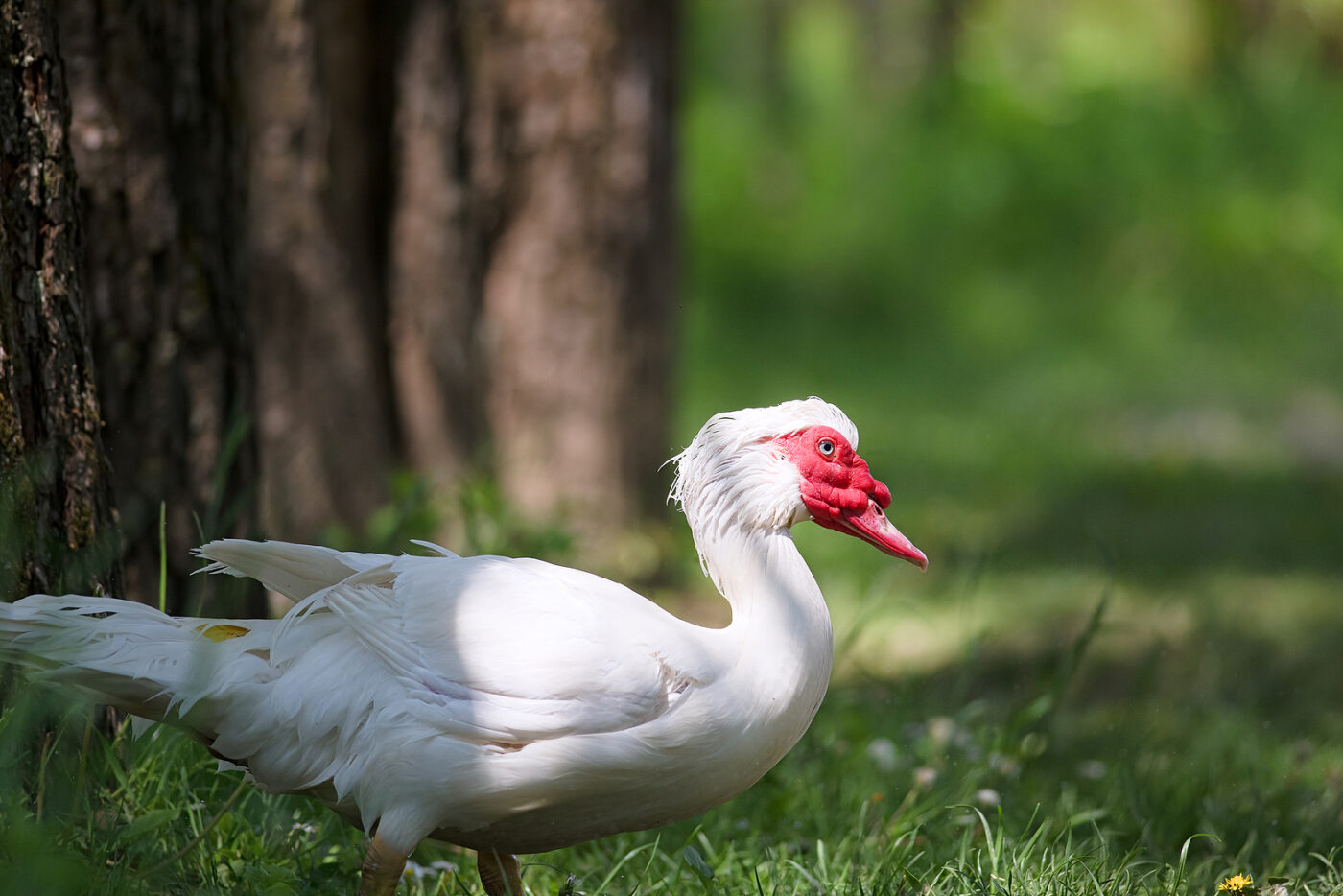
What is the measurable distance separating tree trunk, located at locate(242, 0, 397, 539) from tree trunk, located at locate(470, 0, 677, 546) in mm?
563

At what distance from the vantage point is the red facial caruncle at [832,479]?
2498 millimetres

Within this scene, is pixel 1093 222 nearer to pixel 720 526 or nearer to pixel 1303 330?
pixel 1303 330

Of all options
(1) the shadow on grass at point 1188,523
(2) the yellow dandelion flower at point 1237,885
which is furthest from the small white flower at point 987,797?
(1) the shadow on grass at point 1188,523

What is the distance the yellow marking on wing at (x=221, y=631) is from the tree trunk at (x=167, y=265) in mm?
495

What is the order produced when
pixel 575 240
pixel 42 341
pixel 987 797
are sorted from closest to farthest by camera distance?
pixel 42 341
pixel 987 797
pixel 575 240

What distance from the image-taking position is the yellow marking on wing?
2420 mm

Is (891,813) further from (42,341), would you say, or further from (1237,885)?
(42,341)

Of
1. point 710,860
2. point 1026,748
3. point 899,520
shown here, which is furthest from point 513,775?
point 899,520

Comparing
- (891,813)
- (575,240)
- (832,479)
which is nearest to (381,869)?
(832,479)

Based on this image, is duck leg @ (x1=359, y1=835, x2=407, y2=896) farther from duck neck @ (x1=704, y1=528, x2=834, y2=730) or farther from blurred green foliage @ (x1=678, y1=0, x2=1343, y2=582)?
blurred green foliage @ (x1=678, y1=0, x2=1343, y2=582)

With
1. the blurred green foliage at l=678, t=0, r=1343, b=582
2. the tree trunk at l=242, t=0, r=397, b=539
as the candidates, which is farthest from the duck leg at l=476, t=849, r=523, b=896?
the blurred green foliage at l=678, t=0, r=1343, b=582

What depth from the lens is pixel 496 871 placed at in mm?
2518

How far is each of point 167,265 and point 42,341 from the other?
0.61 m

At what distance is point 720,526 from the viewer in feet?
8.23
